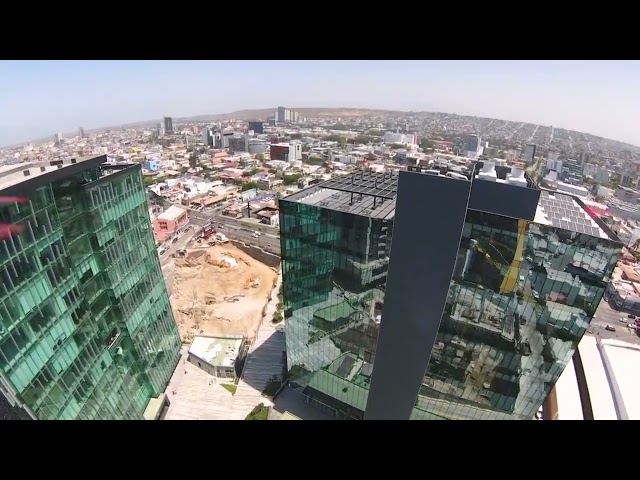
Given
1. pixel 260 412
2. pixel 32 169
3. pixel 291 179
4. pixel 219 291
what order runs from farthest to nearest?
pixel 291 179 < pixel 219 291 < pixel 260 412 < pixel 32 169

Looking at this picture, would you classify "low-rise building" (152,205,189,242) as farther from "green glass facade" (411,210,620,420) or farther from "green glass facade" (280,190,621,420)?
"green glass facade" (411,210,620,420)

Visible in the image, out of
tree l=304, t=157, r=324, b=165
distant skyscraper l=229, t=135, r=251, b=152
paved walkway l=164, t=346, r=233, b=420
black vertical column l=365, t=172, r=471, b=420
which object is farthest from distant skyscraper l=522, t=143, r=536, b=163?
paved walkway l=164, t=346, r=233, b=420

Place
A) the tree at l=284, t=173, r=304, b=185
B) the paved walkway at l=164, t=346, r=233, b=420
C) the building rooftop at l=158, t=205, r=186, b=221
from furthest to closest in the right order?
the tree at l=284, t=173, r=304, b=185 < the building rooftop at l=158, t=205, r=186, b=221 < the paved walkway at l=164, t=346, r=233, b=420

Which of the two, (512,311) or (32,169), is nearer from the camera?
(32,169)

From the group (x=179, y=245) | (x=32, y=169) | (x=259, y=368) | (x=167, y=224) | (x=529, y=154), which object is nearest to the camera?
(x=32, y=169)

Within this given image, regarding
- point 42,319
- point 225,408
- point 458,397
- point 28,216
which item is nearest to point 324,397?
point 225,408

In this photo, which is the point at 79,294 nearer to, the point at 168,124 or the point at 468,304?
the point at 468,304

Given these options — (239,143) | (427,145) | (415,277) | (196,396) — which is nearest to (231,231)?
(196,396)
